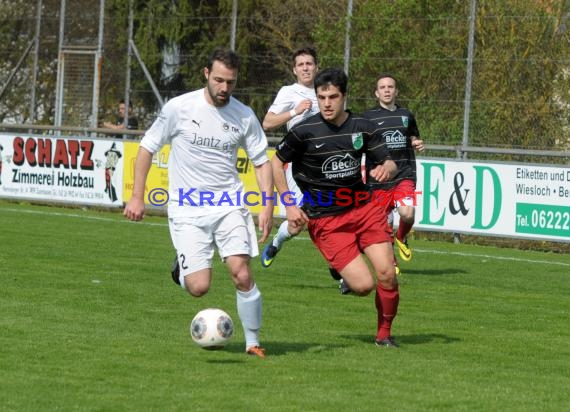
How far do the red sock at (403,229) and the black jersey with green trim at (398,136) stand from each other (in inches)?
25.0

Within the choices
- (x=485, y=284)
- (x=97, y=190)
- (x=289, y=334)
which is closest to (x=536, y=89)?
(x=485, y=284)

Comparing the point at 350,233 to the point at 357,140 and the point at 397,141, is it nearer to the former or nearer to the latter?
the point at 357,140

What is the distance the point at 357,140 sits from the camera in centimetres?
934

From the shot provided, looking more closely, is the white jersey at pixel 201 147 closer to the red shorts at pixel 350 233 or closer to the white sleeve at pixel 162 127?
the white sleeve at pixel 162 127

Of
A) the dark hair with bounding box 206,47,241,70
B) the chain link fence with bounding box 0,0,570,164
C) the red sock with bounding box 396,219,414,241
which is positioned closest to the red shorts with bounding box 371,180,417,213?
the red sock with bounding box 396,219,414,241

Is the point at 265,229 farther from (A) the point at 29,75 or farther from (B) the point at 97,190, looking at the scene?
(A) the point at 29,75

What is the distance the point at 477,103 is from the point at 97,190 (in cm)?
764

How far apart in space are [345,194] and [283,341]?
1.17 metres

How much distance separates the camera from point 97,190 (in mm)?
23828

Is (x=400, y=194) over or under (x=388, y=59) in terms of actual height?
under

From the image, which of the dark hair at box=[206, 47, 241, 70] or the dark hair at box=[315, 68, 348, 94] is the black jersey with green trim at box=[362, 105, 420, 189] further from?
the dark hair at box=[206, 47, 241, 70]

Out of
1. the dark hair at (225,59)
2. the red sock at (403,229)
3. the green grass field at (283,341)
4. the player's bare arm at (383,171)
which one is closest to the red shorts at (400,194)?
the red sock at (403,229)

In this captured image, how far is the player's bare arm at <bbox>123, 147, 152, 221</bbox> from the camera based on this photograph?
338 inches

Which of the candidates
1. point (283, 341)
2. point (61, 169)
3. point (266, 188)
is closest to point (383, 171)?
point (266, 188)
